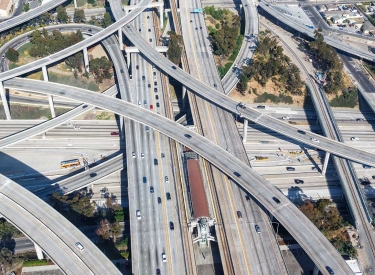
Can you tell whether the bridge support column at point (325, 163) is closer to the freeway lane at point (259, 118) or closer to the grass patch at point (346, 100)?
the freeway lane at point (259, 118)

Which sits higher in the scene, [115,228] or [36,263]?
[115,228]

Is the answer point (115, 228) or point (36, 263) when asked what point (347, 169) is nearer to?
point (115, 228)

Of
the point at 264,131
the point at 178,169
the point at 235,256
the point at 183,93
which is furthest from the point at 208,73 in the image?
the point at 235,256

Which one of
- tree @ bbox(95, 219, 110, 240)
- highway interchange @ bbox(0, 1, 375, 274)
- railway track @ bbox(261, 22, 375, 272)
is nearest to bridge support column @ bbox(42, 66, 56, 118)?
highway interchange @ bbox(0, 1, 375, 274)

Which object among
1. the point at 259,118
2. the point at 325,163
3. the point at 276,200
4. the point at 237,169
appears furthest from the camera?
the point at 259,118

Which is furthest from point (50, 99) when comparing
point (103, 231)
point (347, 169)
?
point (347, 169)

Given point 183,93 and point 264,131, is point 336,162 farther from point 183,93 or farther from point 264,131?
point 183,93
